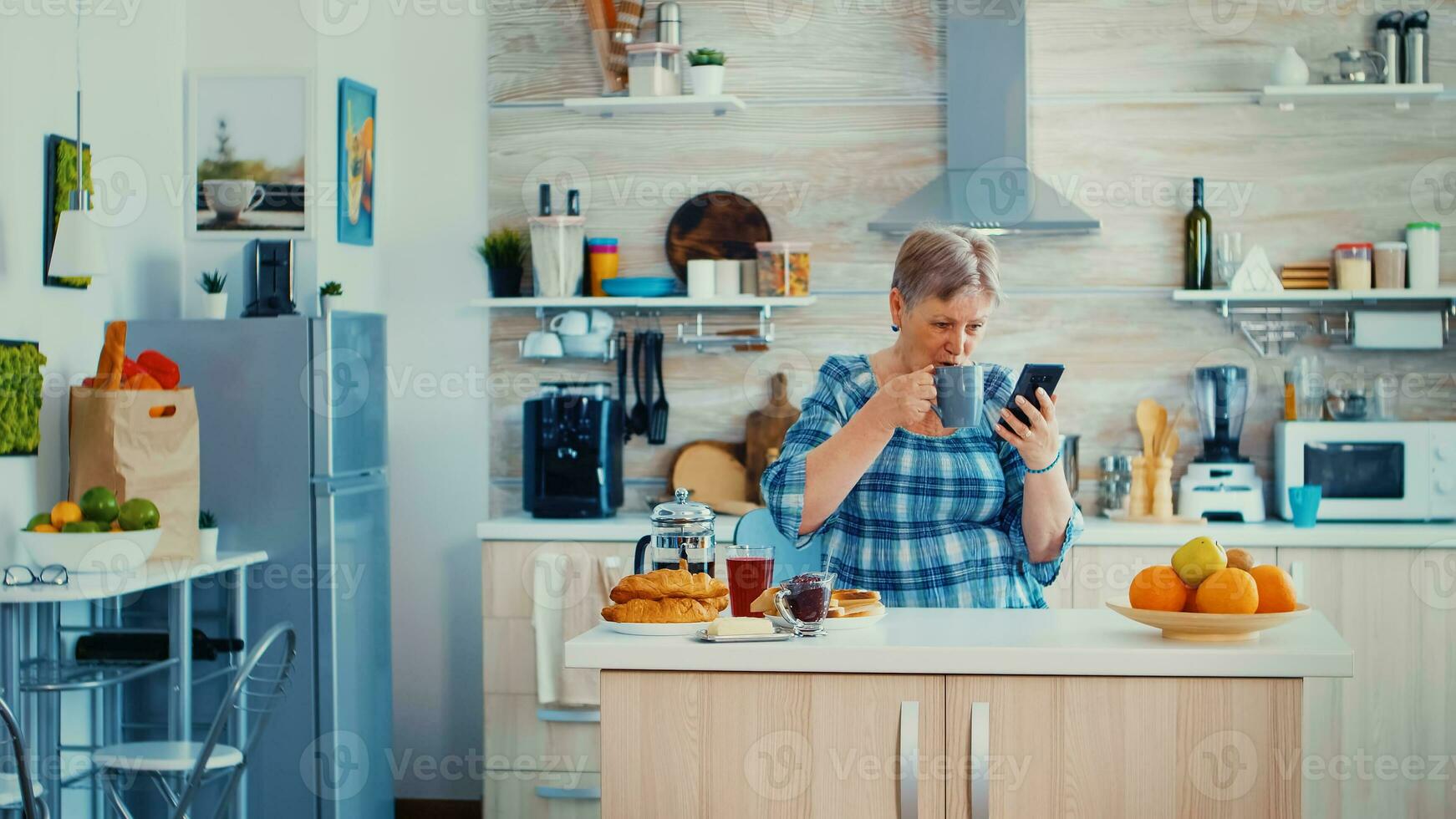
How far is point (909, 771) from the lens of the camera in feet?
5.72

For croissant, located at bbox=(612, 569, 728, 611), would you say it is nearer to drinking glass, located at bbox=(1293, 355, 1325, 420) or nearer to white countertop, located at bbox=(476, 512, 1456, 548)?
white countertop, located at bbox=(476, 512, 1456, 548)

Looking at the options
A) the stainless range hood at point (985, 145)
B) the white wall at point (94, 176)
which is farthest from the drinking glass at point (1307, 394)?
the white wall at point (94, 176)

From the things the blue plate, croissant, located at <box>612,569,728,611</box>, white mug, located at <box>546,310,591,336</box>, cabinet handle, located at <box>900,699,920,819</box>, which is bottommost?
cabinet handle, located at <box>900,699,920,819</box>

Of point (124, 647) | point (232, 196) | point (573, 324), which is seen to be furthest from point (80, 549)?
point (573, 324)

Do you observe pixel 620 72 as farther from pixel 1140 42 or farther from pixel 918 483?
pixel 918 483

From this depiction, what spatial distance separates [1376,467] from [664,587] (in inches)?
104

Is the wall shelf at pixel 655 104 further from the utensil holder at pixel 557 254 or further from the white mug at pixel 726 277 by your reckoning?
the white mug at pixel 726 277

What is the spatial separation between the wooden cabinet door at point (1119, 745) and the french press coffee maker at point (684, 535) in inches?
19.0

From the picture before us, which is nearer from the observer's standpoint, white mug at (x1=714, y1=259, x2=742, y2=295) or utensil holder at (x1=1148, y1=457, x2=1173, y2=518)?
utensil holder at (x1=1148, y1=457, x2=1173, y2=518)

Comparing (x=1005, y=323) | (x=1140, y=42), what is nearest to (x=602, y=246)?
(x=1005, y=323)

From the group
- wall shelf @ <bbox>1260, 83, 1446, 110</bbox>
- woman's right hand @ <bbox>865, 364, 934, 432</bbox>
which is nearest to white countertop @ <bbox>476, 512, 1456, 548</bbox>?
wall shelf @ <bbox>1260, 83, 1446, 110</bbox>

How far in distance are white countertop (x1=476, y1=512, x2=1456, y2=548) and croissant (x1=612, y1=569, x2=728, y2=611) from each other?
5.51 ft

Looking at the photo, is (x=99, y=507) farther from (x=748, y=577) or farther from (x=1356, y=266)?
(x=1356, y=266)

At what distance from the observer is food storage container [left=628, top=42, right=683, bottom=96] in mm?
4094
